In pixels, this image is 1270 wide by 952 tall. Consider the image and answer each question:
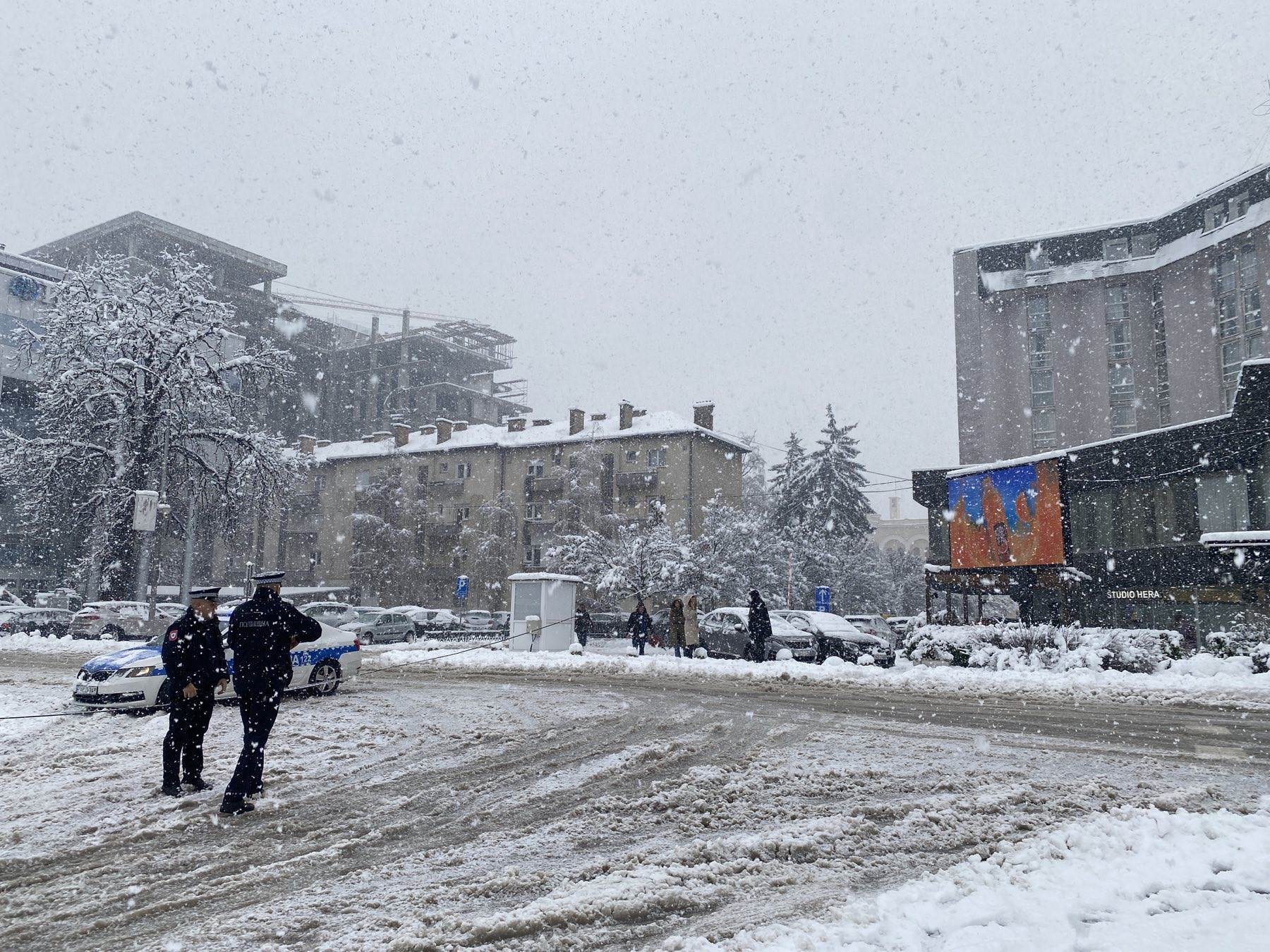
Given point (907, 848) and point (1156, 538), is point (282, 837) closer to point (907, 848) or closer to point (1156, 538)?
point (907, 848)

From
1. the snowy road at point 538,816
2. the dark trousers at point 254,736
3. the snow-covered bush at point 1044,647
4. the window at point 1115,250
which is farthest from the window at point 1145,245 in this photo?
the dark trousers at point 254,736

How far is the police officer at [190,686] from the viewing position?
6.66 meters

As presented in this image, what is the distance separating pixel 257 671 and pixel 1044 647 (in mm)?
17765

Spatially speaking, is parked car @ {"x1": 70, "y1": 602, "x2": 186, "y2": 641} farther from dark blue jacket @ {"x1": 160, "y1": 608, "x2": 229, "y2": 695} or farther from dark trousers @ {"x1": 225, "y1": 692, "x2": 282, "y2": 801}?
dark trousers @ {"x1": 225, "y1": 692, "x2": 282, "y2": 801}

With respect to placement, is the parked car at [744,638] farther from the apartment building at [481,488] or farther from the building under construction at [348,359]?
the building under construction at [348,359]

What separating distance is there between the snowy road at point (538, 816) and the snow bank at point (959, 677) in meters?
3.84

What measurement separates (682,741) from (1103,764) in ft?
13.1

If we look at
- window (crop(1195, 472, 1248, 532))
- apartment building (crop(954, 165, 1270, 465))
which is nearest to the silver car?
window (crop(1195, 472, 1248, 532))

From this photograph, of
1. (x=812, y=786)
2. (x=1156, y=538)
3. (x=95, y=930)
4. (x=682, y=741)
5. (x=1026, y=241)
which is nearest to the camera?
(x=95, y=930)

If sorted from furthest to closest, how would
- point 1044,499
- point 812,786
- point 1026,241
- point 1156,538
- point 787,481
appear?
A: point 787,481 < point 1026,241 < point 1156,538 < point 1044,499 < point 812,786

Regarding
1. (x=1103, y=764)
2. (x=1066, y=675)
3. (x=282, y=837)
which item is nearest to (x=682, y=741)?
(x=1103, y=764)

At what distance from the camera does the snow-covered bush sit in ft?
59.1

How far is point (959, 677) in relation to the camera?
55.6 ft

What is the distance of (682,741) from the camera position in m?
9.15
